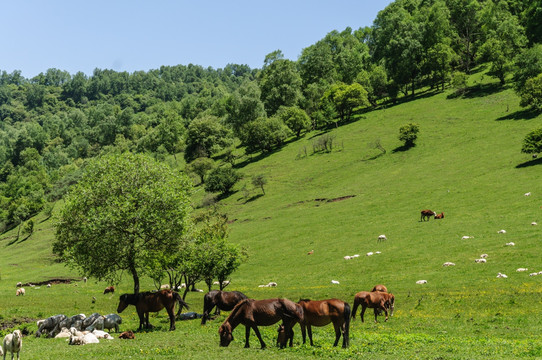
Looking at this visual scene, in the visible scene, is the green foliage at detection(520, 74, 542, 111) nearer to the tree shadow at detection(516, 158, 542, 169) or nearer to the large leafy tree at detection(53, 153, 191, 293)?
the tree shadow at detection(516, 158, 542, 169)

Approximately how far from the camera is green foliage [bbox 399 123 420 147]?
10519 centimetres

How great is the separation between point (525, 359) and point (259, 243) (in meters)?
57.2

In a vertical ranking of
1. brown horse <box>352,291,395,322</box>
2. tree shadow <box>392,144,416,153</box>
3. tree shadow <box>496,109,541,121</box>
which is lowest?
brown horse <box>352,291,395,322</box>

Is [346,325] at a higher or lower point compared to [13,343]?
lower

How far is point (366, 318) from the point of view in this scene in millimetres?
29438

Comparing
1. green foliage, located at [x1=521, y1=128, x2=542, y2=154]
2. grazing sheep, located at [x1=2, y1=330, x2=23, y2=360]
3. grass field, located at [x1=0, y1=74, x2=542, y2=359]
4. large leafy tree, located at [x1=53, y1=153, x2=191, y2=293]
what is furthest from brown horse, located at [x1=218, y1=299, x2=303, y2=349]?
green foliage, located at [x1=521, y1=128, x2=542, y2=154]

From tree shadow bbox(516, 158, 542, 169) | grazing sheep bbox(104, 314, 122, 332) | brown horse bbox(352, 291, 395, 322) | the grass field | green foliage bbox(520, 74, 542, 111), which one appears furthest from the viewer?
green foliage bbox(520, 74, 542, 111)

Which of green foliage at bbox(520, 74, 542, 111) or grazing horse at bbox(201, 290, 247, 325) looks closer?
grazing horse at bbox(201, 290, 247, 325)

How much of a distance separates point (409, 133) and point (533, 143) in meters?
29.7

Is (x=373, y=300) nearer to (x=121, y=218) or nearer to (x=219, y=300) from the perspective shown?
(x=219, y=300)

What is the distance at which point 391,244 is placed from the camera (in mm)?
58219

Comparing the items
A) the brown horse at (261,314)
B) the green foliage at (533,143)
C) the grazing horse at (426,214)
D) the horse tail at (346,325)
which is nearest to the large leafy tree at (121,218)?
the brown horse at (261,314)

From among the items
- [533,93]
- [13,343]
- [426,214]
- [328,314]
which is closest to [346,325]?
[328,314]

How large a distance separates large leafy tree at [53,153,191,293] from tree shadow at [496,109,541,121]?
91921 mm
